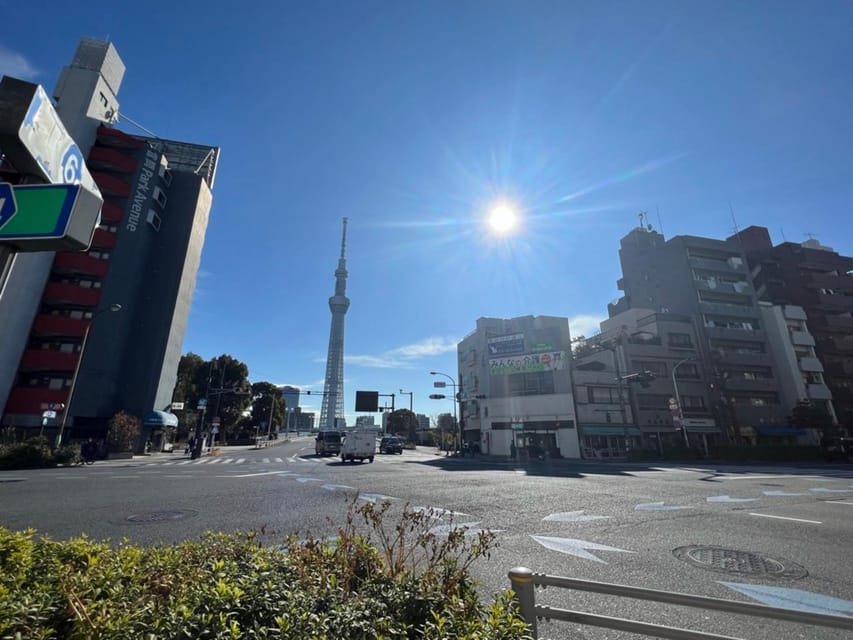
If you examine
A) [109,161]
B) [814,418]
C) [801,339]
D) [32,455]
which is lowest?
[32,455]

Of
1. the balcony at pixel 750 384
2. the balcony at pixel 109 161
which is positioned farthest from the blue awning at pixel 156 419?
the balcony at pixel 750 384

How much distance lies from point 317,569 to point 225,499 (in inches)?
367

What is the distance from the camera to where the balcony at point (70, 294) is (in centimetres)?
3459

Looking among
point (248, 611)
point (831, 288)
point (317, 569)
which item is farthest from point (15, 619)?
point (831, 288)

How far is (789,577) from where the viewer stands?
5355mm

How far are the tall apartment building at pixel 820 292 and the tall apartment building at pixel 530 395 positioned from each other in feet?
103

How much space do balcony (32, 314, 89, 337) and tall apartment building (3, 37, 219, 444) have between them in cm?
7

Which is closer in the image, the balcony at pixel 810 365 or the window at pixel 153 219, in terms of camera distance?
the window at pixel 153 219

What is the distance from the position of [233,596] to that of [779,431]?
60.1 meters

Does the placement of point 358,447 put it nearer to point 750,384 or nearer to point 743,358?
point 750,384

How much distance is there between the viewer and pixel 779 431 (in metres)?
42.9

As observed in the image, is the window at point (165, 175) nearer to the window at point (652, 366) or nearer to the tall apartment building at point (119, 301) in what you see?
the tall apartment building at point (119, 301)

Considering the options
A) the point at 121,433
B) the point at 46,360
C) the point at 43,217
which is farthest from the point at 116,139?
the point at 43,217

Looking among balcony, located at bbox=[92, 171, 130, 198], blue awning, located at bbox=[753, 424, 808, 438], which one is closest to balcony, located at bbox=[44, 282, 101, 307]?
balcony, located at bbox=[92, 171, 130, 198]
